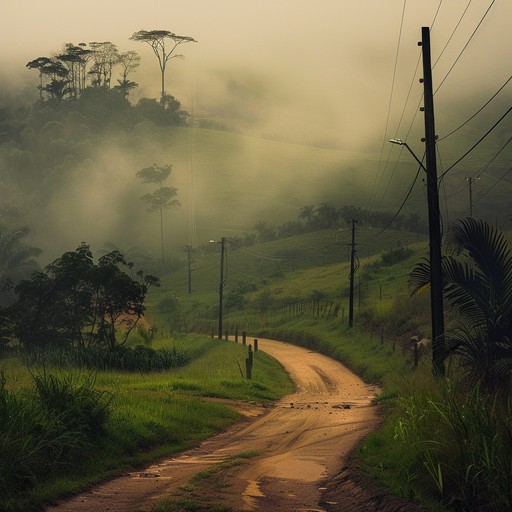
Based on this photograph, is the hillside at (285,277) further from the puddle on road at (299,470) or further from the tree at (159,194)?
the puddle on road at (299,470)

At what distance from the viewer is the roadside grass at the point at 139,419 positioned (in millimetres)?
14273

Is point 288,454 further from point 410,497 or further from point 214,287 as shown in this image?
point 214,287

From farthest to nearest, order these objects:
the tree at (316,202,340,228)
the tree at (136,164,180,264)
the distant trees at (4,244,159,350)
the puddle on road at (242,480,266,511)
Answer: the tree at (136,164,180,264)
the tree at (316,202,340,228)
the distant trees at (4,244,159,350)
the puddle on road at (242,480,266,511)

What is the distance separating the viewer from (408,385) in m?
19.4

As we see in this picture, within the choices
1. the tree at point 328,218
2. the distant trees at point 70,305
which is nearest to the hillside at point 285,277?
the tree at point 328,218

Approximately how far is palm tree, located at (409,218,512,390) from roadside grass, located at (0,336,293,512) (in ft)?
22.6

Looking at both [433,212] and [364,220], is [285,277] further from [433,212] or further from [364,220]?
[433,212]

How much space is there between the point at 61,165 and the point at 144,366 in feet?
440

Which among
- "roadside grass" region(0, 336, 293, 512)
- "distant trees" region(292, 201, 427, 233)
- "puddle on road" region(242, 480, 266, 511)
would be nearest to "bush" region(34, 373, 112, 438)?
"roadside grass" region(0, 336, 293, 512)

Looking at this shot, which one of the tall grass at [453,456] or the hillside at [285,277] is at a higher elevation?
the hillside at [285,277]

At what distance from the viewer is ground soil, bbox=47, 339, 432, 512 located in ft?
45.0

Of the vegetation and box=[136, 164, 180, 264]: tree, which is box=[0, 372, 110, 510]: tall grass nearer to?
the vegetation

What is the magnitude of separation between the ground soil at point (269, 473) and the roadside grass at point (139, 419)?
41 cm

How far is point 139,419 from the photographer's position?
2056 cm
